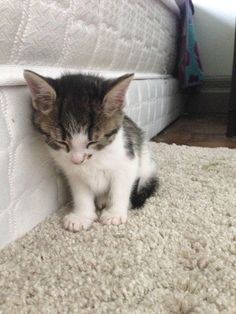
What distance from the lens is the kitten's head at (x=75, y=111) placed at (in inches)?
29.8

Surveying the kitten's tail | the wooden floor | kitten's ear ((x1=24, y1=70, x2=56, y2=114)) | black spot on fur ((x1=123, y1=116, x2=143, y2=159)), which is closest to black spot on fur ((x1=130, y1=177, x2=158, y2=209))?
the kitten's tail

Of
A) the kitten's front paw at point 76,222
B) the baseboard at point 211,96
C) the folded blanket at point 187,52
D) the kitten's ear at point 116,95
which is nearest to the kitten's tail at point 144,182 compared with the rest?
the kitten's front paw at point 76,222

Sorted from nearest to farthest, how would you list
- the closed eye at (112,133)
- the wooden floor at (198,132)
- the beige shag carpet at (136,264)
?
the beige shag carpet at (136,264), the closed eye at (112,133), the wooden floor at (198,132)

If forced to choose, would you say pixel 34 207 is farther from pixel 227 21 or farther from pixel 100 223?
pixel 227 21

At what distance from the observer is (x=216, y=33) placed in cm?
269

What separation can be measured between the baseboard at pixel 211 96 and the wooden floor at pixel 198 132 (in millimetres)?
123

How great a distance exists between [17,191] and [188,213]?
449 mm

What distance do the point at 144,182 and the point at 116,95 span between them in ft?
1.13

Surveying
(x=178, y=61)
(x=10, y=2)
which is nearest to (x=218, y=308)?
(x=10, y=2)

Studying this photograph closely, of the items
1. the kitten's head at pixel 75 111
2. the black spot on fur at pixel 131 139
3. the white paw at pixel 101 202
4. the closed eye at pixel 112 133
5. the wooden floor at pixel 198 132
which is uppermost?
the kitten's head at pixel 75 111

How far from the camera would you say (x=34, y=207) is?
0.87 meters

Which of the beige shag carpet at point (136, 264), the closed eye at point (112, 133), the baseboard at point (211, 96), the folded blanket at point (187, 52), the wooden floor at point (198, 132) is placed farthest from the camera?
the baseboard at point (211, 96)

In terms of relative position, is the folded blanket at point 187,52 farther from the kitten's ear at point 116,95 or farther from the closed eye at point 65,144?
the closed eye at point 65,144

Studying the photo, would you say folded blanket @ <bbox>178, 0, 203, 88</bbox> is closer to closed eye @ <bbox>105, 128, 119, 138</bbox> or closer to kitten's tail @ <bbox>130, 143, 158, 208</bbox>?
kitten's tail @ <bbox>130, 143, 158, 208</bbox>
